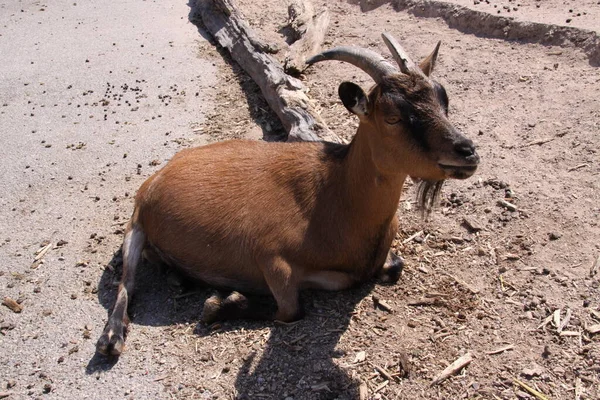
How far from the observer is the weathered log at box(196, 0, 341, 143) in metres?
6.68

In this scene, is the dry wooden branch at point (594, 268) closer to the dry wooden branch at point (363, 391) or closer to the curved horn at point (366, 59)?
the dry wooden branch at point (363, 391)

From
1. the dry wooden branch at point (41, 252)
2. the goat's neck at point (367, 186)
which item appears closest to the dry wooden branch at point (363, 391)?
the goat's neck at point (367, 186)

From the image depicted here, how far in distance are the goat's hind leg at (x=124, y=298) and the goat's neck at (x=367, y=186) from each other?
2.12 meters

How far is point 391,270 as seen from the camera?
5047 millimetres

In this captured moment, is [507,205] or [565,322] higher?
[507,205]

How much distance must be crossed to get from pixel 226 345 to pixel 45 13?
32.9 feet

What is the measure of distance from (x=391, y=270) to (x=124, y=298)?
2.34 metres

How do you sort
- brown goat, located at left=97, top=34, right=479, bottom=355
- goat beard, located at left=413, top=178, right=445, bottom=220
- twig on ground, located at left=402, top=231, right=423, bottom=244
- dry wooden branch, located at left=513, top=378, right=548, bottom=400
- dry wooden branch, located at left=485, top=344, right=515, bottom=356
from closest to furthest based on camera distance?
dry wooden branch, located at left=513, top=378, right=548, bottom=400 → brown goat, located at left=97, top=34, right=479, bottom=355 → dry wooden branch, located at left=485, top=344, right=515, bottom=356 → goat beard, located at left=413, top=178, right=445, bottom=220 → twig on ground, located at left=402, top=231, right=423, bottom=244

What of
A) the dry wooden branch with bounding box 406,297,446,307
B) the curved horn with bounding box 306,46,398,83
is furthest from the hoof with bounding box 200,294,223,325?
the curved horn with bounding box 306,46,398,83

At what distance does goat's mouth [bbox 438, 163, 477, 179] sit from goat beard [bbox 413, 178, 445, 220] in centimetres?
38

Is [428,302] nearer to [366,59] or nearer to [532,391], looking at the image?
[532,391]

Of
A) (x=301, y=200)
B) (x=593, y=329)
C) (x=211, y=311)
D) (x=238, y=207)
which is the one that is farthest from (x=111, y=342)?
(x=593, y=329)

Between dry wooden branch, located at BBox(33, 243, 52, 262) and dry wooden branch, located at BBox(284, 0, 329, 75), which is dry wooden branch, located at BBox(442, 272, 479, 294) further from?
dry wooden branch, located at BBox(284, 0, 329, 75)

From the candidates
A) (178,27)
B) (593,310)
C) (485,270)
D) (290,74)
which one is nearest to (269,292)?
(485,270)
